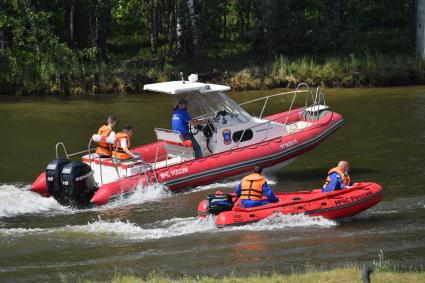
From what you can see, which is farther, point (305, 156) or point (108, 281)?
point (305, 156)

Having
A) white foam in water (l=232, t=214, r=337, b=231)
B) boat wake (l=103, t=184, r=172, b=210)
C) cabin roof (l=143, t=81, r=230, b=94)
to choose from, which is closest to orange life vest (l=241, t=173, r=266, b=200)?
white foam in water (l=232, t=214, r=337, b=231)

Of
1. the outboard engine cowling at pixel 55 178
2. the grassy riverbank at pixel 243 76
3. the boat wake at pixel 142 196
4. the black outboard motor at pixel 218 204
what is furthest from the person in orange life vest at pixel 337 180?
the grassy riverbank at pixel 243 76

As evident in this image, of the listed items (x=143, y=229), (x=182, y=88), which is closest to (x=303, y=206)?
(x=143, y=229)

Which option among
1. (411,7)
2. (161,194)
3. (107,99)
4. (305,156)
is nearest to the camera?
(161,194)

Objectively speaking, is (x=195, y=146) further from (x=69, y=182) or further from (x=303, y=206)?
(x=303, y=206)

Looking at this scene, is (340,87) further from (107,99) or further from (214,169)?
(214,169)

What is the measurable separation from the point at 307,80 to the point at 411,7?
9122mm

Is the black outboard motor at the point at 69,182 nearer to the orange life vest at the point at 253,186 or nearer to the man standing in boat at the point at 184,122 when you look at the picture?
the man standing in boat at the point at 184,122

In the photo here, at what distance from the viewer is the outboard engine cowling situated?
16594 millimetres

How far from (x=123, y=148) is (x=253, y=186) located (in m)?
3.35

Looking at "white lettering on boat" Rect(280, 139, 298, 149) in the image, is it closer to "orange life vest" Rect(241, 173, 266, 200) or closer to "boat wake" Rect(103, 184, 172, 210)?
"boat wake" Rect(103, 184, 172, 210)

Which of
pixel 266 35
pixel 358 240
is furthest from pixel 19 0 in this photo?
pixel 358 240

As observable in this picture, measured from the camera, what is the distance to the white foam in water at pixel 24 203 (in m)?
16.4

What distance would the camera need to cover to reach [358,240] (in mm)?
14180
